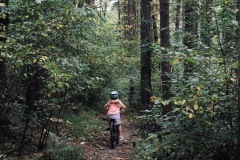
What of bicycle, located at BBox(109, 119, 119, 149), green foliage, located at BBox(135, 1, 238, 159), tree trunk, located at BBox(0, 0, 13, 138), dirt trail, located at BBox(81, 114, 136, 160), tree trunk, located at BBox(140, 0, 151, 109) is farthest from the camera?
tree trunk, located at BBox(140, 0, 151, 109)

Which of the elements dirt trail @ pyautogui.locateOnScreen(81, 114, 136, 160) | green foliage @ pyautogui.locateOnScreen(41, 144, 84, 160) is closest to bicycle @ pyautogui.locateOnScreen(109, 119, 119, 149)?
Answer: dirt trail @ pyautogui.locateOnScreen(81, 114, 136, 160)

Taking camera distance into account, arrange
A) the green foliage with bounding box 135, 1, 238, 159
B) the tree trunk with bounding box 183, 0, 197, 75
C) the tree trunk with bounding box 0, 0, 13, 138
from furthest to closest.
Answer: the tree trunk with bounding box 0, 0, 13, 138, the tree trunk with bounding box 183, 0, 197, 75, the green foliage with bounding box 135, 1, 238, 159

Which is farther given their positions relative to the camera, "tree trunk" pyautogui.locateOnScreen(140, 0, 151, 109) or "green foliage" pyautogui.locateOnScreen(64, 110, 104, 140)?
"tree trunk" pyautogui.locateOnScreen(140, 0, 151, 109)

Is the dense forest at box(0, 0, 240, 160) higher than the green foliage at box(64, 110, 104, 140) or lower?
higher

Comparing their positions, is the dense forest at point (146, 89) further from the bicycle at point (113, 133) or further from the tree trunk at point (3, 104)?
the bicycle at point (113, 133)

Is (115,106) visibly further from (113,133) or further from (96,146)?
(96,146)

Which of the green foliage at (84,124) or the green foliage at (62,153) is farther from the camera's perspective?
the green foliage at (84,124)

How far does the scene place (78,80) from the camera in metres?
8.09

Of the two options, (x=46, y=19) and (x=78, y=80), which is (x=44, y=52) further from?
(x=78, y=80)

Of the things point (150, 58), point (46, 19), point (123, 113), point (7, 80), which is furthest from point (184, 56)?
point (123, 113)

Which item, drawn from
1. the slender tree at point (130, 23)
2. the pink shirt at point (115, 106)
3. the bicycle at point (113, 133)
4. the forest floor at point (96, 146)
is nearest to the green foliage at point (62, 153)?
the forest floor at point (96, 146)

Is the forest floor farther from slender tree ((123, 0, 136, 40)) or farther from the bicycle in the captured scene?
slender tree ((123, 0, 136, 40))

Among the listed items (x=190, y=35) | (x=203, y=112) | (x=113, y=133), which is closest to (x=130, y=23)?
(x=113, y=133)

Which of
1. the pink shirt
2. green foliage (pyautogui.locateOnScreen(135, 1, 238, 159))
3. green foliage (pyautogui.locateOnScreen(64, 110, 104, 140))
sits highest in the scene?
green foliage (pyautogui.locateOnScreen(135, 1, 238, 159))
